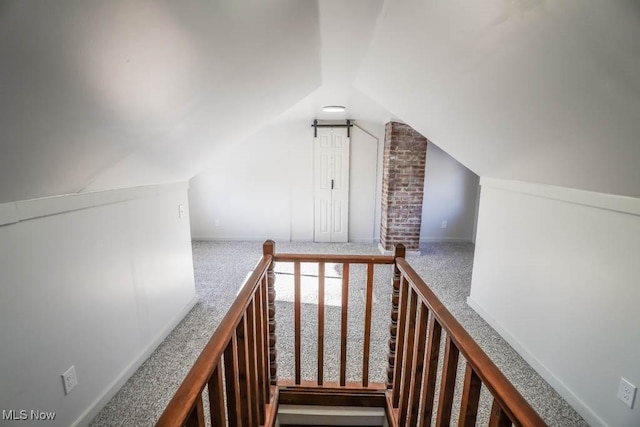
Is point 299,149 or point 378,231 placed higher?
point 299,149

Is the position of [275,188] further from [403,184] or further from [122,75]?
[122,75]

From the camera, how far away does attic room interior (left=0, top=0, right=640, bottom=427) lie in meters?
0.96

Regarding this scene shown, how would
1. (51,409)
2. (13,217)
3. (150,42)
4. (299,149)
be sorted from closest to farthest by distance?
(150,42) < (13,217) < (51,409) < (299,149)

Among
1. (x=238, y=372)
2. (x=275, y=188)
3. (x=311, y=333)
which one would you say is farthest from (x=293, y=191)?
(x=238, y=372)

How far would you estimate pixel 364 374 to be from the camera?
1761mm

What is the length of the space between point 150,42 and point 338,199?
429cm

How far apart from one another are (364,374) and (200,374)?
4.33 feet

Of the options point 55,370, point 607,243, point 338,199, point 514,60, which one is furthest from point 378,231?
point 55,370

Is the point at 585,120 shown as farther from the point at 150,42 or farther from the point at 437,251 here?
the point at 437,251

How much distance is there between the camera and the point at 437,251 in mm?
4754

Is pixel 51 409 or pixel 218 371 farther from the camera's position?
pixel 51 409

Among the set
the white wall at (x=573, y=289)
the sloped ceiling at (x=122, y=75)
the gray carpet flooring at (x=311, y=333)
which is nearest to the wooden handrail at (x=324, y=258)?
A: the gray carpet flooring at (x=311, y=333)

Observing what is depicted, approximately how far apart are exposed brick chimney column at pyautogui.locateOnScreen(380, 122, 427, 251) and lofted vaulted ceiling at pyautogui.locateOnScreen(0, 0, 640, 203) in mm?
2136

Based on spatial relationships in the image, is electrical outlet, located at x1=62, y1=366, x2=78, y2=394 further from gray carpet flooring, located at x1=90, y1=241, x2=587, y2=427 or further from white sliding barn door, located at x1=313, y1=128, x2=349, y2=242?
white sliding barn door, located at x1=313, y1=128, x2=349, y2=242
